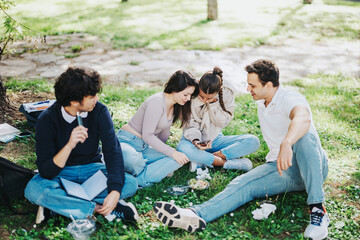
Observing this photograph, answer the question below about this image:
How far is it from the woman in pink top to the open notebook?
0.40 metres

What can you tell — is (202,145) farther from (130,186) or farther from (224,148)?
(130,186)

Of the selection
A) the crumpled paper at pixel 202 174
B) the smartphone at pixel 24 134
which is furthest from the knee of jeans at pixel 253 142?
the smartphone at pixel 24 134

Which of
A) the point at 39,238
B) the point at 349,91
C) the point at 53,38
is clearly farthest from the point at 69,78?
the point at 53,38

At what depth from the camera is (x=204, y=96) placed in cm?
345

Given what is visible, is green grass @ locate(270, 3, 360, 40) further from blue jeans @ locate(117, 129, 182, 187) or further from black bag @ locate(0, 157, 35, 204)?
black bag @ locate(0, 157, 35, 204)

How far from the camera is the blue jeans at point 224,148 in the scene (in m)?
3.53

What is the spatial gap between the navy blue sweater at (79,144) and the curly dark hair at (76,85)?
0.20 metres

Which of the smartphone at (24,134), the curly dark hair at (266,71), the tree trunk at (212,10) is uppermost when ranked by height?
the tree trunk at (212,10)

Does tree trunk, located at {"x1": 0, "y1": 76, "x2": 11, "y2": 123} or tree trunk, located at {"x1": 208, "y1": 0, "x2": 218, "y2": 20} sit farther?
tree trunk, located at {"x1": 208, "y1": 0, "x2": 218, "y2": 20}

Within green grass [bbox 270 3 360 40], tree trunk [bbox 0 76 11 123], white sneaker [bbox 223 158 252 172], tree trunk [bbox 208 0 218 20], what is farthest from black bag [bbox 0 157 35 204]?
tree trunk [bbox 208 0 218 20]

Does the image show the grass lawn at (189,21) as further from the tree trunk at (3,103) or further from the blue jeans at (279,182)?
the blue jeans at (279,182)

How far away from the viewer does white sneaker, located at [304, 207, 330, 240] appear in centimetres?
Answer: 264

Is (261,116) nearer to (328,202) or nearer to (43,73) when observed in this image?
(328,202)

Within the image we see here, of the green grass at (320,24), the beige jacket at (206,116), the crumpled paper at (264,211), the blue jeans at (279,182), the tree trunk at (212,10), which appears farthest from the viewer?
the tree trunk at (212,10)
